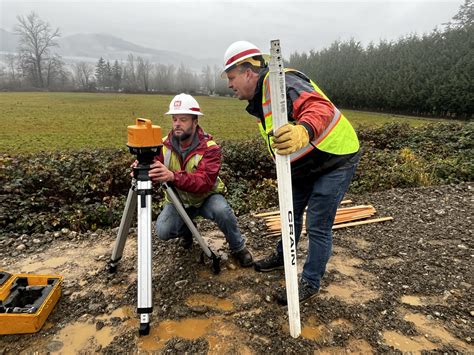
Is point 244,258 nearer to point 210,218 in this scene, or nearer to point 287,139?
point 210,218

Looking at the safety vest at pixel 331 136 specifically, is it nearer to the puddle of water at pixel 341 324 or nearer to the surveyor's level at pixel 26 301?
the puddle of water at pixel 341 324

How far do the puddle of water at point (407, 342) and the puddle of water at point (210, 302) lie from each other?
1.16 m

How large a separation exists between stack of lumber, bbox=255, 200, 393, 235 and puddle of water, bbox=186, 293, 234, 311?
1.46 meters

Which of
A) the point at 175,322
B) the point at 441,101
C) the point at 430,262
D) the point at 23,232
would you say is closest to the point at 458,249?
the point at 430,262

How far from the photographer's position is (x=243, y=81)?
→ 231 centimetres

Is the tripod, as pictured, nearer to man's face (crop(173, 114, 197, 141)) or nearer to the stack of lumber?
man's face (crop(173, 114, 197, 141))

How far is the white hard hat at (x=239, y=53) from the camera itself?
2213mm

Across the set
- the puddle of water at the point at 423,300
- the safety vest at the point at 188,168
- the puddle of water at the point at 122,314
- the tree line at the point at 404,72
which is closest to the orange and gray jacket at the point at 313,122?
the safety vest at the point at 188,168

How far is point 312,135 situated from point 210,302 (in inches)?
63.5

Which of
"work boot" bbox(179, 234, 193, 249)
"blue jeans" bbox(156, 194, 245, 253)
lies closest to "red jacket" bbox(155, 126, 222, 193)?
"blue jeans" bbox(156, 194, 245, 253)

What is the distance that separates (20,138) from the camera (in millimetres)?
9492

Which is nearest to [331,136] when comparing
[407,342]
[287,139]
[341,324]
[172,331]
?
[287,139]

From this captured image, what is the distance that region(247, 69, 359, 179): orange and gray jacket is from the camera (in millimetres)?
2047

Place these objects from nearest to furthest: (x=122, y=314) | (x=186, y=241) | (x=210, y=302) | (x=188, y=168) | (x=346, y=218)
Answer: (x=122, y=314) < (x=210, y=302) < (x=188, y=168) < (x=186, y=241) < (x=346, y=218)
